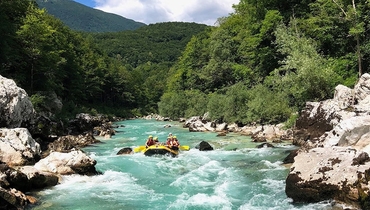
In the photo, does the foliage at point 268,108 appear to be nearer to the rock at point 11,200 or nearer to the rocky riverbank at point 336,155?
the rocky riverbank at point 336,155

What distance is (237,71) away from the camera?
49.2m

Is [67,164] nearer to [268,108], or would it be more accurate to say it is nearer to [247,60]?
[268,108]

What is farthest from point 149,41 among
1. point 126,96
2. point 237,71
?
point 237,71

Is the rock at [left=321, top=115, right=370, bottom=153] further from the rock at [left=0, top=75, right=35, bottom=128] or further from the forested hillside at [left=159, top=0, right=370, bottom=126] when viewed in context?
the rock at [left=0, top=75, right=35, bottom=128]

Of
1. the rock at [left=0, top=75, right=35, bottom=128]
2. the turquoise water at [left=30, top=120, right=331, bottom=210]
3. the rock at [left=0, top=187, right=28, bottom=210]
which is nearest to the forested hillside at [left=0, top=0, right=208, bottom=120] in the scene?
the rock at [left=0, top=75, right=35, bottom=128]

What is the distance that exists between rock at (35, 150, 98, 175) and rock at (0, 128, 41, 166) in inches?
36.3

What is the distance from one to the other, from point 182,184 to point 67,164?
514 cm

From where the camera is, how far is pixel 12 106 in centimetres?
2016

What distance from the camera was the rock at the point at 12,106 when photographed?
64.8 ft

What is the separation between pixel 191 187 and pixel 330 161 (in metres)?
5.47

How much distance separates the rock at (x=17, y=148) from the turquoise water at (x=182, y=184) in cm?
249

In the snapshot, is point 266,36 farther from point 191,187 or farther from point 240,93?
point 191,187

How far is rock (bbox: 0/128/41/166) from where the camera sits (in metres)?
15.4

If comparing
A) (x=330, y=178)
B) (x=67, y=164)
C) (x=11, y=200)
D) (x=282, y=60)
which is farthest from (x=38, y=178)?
(x=282, y=60)
